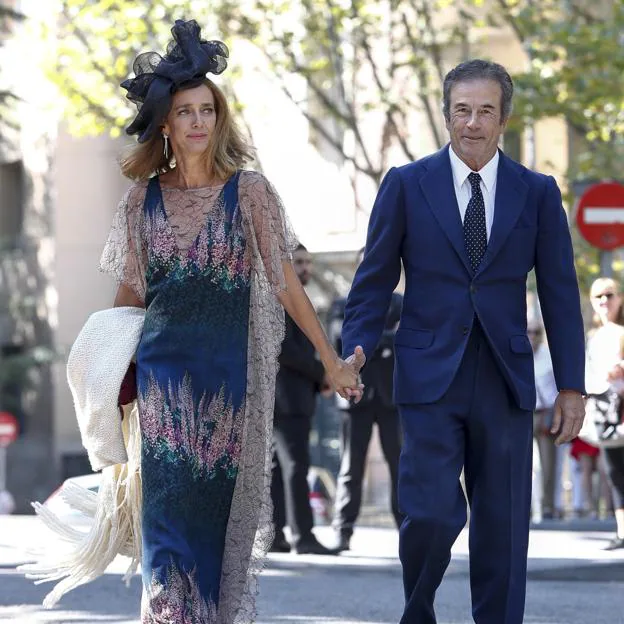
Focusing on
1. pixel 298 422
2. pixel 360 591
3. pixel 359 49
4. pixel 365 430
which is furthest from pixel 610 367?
pixel 359 49

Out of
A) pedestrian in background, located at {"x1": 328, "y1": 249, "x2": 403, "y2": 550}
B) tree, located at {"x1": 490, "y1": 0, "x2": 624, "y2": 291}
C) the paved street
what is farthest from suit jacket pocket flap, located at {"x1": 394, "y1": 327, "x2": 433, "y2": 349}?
tree, located at {"x1": 490, "y1": 0, "x2": 624, "y2": 291}

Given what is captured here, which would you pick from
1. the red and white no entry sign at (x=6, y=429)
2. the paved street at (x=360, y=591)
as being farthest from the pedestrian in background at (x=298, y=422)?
the red and white no entry sign at (x=6, y=429)

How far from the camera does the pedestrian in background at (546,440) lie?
1677 cm

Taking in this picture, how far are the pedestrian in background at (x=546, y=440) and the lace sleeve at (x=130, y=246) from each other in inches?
397

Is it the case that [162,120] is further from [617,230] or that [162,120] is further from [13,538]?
[617,230]

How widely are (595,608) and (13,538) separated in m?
5.24

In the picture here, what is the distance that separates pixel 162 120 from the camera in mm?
6699

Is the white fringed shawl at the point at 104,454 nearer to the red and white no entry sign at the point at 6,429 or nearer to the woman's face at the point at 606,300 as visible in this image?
the woman's face at the point at 606,300

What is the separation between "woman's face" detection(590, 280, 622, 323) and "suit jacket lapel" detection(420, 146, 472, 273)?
20.6 ft

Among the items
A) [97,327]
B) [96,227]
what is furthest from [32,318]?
[97,327]

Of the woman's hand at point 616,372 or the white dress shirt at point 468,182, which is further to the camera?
the woman's hand at point 616,372

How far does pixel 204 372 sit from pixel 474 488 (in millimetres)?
1019

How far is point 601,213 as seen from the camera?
16125 mm

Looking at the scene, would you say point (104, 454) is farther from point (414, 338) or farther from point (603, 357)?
point (603, 357)
